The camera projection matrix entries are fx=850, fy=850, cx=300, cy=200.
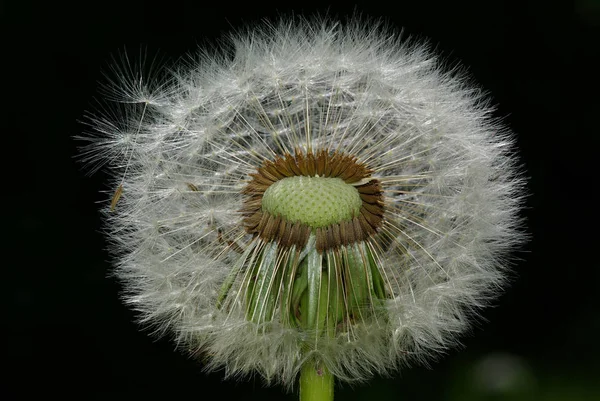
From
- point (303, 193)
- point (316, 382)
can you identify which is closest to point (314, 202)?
point (303, 193)

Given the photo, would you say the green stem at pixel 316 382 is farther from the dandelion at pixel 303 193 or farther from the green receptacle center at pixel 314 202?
the green receptacle center at pixel 314 202

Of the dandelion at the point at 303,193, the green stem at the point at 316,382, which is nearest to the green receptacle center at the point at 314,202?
the dandelion at the point at 303,193

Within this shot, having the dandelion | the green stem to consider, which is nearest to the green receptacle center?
the dandelion

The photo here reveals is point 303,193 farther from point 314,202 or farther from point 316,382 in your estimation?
point 316,382

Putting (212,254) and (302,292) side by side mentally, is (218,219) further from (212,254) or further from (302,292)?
(302,292)

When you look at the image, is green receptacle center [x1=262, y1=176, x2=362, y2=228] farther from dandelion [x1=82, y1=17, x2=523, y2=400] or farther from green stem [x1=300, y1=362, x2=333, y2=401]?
green stem [x1=300, y1=362, x2=333, y2=401]

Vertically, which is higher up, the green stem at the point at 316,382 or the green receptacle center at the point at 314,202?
the green receptacle center at the point at 314,202

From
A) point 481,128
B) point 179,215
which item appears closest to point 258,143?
point 179,215
